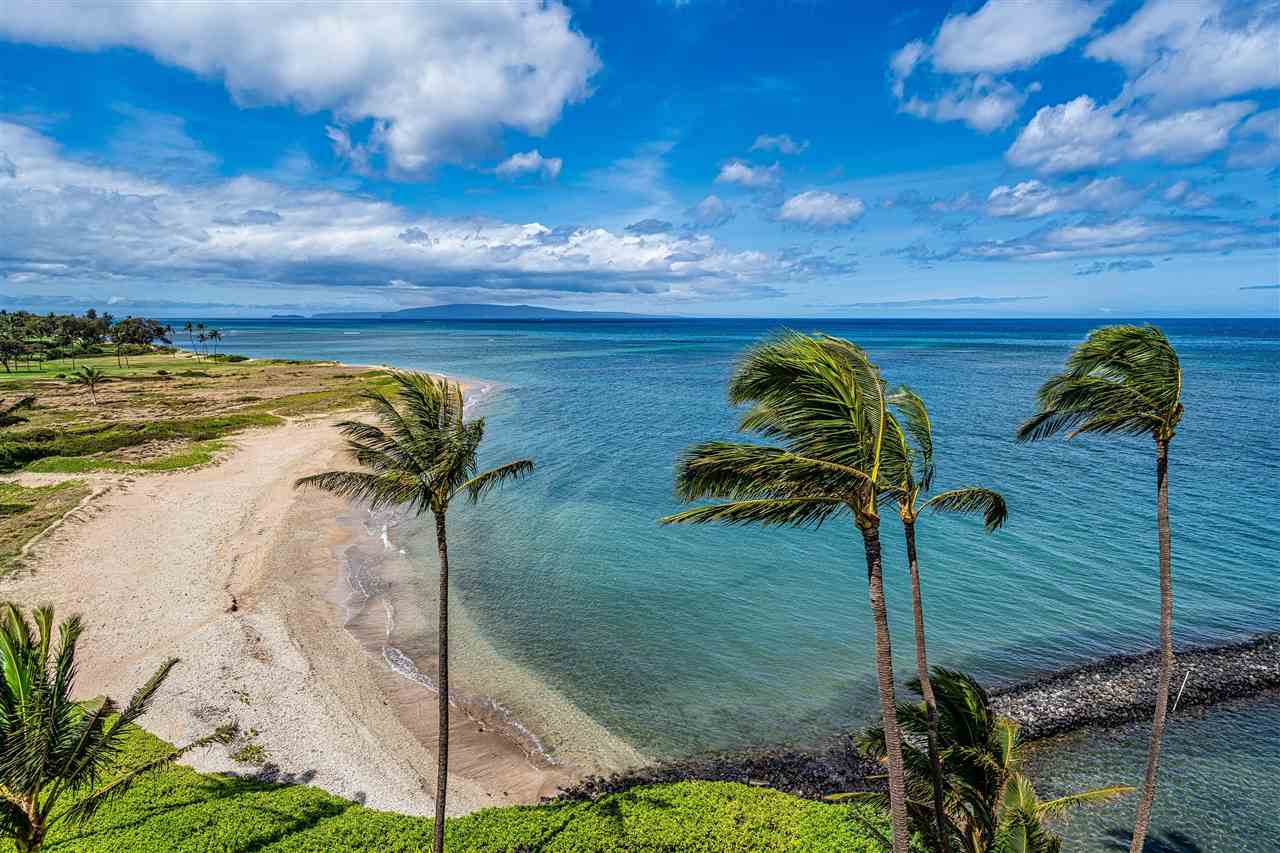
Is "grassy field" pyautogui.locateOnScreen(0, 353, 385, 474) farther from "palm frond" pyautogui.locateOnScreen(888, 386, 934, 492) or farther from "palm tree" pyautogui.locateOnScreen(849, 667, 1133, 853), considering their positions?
"palm tree" pyautogui.locateOnScreen(849, 667, 1133, 853)

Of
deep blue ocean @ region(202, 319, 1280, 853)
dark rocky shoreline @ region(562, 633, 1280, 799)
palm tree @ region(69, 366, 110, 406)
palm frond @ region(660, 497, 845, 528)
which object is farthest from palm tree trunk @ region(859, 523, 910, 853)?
palm tree @ region(69, 366, 110, 406)

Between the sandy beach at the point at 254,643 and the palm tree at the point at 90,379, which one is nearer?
the sandy beach at the point at 254,643

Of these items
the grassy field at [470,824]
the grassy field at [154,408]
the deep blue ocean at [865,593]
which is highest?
the grassy field at [154,408]

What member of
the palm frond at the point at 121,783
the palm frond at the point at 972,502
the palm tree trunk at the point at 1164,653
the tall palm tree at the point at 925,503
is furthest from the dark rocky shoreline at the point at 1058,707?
the palm frond at the point at 121,783

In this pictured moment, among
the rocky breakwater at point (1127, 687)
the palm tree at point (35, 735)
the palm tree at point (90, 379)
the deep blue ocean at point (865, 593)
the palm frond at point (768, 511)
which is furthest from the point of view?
the palm tree at point (90, 379)

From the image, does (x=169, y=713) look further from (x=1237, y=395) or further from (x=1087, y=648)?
(x=1237, y=395)

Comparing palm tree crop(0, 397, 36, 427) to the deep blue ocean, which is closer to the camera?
the deep blue ocean

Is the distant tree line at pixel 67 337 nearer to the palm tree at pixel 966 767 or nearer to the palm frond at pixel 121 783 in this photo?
the palm frond at pixel 121 783
